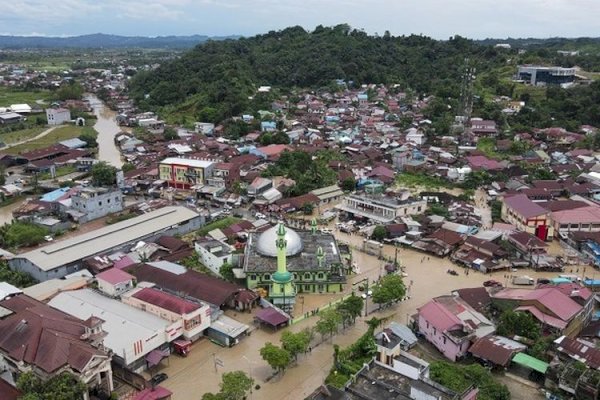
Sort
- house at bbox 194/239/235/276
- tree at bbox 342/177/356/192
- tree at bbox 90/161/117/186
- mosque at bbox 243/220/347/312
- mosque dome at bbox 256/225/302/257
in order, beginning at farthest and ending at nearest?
1. tree at bbox 342/177/356/192
2. tree at bbox 90/161/117/186
3. house at bbox 194/239/235/276
4. mosque dome at bbox 256/225/302/257
5. mosque at bbox 243/220/347/312

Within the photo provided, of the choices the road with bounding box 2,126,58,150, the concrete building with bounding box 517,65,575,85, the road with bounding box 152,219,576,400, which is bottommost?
the road with bounding box 152,219,576,400

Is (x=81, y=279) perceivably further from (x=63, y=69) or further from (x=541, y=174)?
(x=63, y=69)

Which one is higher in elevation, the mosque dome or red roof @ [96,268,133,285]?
the mosque dome

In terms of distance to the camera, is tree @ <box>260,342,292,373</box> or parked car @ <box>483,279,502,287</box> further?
parked car @ <box>483,279,502,287</box>

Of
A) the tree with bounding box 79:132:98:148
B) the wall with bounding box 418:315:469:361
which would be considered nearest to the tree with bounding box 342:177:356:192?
the wall with bounding box 418:315:469:361

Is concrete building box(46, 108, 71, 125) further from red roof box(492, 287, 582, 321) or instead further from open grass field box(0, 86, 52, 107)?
red roof box(492, 287, 582, 321)
